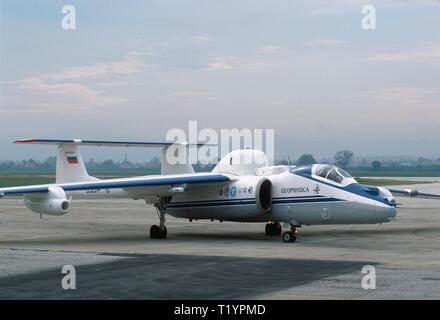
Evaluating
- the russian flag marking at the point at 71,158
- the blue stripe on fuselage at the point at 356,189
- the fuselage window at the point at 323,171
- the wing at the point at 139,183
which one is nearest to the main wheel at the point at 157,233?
the wing at the point at 139,183

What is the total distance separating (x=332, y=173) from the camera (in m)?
25.5

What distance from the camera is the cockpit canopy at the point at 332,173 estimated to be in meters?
25.2

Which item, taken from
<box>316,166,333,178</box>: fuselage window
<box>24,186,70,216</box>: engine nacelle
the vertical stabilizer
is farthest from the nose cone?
<box>24,186,70,216</box>: engine nacelle

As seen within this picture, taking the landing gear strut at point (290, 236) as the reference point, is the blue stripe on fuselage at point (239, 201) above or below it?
above

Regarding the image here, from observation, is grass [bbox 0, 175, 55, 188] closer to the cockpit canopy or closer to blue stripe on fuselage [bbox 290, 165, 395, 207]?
blue stripe on fuselage [bbox 290, 165, 395, 207]

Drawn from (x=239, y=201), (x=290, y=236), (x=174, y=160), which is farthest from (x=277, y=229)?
(x=174, y=160)

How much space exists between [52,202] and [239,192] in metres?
6.18

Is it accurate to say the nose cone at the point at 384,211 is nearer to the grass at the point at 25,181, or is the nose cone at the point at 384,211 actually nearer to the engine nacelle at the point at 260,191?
the engine nacelle at the point at 260,191

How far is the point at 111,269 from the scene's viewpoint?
18.3m

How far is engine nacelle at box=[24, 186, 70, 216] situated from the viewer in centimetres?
2483

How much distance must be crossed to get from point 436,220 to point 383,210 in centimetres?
1293

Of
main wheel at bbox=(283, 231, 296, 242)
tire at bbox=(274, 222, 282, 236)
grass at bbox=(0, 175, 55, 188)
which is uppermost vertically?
grass at bbox=(0, 175, 55, 188)

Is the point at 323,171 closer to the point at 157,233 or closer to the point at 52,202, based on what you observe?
the point at 157,233

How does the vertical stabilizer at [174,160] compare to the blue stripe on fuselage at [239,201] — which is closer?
the blue stripe on fuselage at [239,201]
